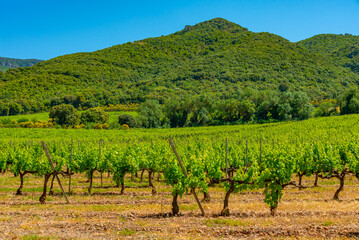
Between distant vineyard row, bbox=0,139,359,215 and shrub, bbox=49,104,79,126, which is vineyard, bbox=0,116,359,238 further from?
shrub, bbox=49,104,79,126

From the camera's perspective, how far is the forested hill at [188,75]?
437 feet

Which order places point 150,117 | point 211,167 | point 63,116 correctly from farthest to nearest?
point 150,117 < point 63,116 < point 211,167

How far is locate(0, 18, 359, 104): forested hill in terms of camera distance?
133312mm

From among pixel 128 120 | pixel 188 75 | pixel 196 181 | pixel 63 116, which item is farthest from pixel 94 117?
pixel 188 75

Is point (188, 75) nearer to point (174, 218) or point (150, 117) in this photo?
point (150, 117)

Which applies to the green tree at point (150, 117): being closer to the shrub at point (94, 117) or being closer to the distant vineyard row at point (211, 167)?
the shrub at point (94, 117)

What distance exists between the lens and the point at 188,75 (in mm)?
171250

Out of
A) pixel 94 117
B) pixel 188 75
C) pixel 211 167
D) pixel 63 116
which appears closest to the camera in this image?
pixel 211 167

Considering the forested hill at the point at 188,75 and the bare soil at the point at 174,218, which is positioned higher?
the forested hill at the point at 188,75

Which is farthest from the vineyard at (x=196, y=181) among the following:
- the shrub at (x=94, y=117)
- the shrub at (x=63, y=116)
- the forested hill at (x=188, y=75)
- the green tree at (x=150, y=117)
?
the forested hill at (x=188, y=75)

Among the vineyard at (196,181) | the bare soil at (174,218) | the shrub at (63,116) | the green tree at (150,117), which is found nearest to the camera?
the bare soil at (174,218)

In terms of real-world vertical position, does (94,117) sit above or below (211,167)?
above

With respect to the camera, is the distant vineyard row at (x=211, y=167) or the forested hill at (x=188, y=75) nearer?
the distant vineyard row at (x=211, y=167)

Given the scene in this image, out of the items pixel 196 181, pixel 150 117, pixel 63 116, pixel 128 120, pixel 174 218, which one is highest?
pixel 150 117
